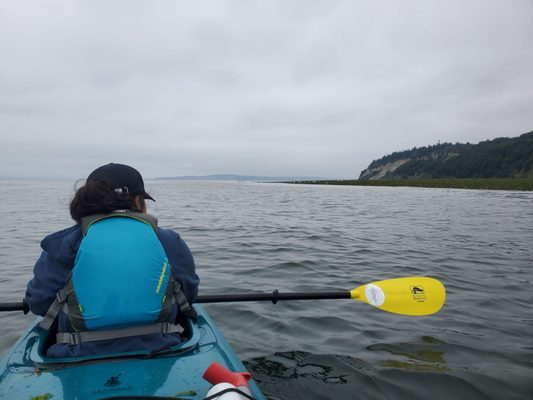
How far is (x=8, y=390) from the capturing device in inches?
93.4

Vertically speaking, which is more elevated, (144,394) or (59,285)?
(59,285)

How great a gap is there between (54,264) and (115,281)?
51 centimetres

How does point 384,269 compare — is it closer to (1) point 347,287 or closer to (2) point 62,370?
(1) point 347,287

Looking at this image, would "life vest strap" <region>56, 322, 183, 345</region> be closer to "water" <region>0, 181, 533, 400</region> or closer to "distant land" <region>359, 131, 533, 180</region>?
"water" <region>0, 181, 533, 400</region>

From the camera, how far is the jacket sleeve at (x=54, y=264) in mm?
2479

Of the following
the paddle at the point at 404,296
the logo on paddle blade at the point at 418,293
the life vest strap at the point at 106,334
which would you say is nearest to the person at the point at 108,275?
the life vest strap at the point at 106,334

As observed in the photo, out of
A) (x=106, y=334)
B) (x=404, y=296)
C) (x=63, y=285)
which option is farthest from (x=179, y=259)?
(x=404, y=296)

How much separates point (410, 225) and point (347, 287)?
32.2 feet

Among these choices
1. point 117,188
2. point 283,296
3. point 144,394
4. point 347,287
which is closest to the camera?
point 144,394

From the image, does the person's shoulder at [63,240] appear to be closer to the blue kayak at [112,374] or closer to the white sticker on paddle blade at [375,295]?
the blue kayak at [112,374]

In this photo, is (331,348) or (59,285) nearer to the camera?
(59,285)

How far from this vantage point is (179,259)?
9.22 feet

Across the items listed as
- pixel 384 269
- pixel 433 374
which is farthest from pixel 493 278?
pixel 433 374

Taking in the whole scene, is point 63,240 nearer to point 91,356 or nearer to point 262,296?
point 91,356
